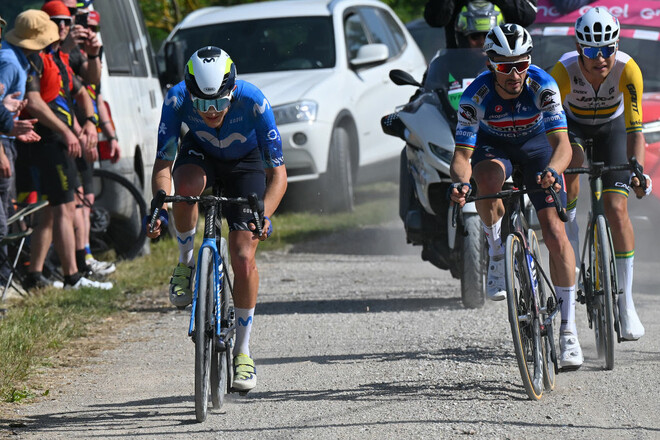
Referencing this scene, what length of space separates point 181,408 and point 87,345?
193cm

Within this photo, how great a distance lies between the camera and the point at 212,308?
623cm

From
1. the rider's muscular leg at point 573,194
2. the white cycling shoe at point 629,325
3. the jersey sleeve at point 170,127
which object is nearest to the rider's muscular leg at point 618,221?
the rider's muscular leg at point 573,194

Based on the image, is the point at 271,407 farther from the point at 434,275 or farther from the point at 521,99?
the point at 434,275

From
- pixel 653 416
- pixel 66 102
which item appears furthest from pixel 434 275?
pixel 653 416

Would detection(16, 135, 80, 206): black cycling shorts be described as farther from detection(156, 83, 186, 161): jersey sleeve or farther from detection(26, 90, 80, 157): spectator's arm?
detection(156, 83, 186, 161): jersey sleeve

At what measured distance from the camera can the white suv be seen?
519 inches

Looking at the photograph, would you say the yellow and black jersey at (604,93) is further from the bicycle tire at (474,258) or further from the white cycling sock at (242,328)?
the white cycling sock at (242,328)

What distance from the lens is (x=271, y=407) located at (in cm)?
647

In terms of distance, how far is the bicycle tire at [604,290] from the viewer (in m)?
7.14

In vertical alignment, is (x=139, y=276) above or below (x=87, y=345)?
below

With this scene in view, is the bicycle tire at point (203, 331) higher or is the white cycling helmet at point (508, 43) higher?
the white cycling helmet at point (508, 43)

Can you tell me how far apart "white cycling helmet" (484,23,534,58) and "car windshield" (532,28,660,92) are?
4332 mm

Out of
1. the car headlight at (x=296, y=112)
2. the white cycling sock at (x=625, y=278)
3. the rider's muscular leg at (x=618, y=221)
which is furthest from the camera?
the car headlight at (x=296, y=112)

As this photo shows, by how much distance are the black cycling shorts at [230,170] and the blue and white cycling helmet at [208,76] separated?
1.70 feet
